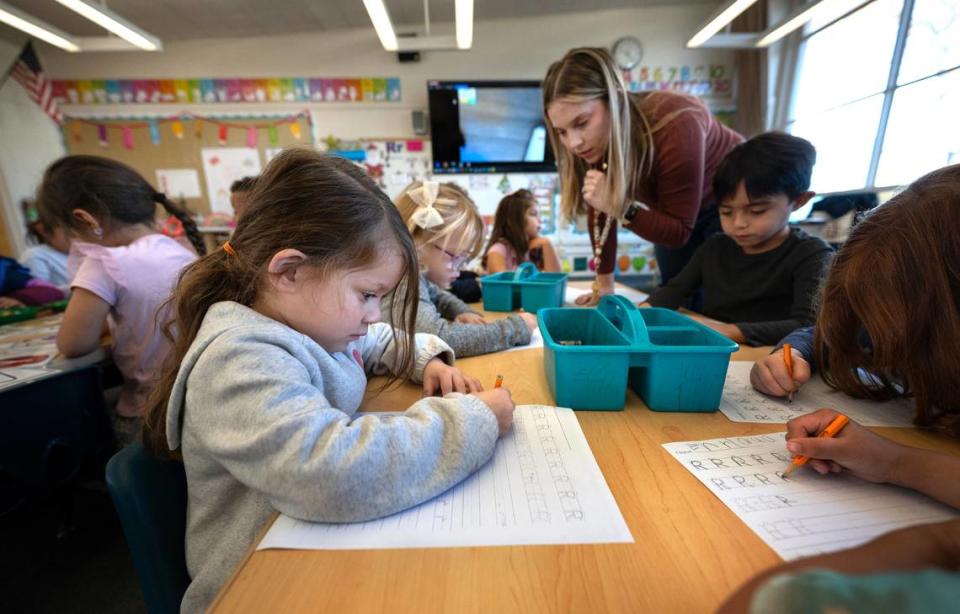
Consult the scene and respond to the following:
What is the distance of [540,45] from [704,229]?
2584 millimetres

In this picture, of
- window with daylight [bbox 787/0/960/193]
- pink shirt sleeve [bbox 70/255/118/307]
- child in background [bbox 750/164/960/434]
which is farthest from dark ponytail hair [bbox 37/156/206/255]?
window with daylight [bbox 787/0/960/193]

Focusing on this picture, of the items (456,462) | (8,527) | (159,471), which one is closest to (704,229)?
(456,462)

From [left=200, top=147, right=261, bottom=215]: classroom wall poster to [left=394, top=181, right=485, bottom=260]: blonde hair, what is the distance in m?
2.83

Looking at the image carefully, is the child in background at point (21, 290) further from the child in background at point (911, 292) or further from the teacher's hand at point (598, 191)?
the child in background at point (911, 292)

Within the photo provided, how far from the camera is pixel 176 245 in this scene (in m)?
1.27

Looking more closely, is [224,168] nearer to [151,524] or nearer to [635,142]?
[635,142]

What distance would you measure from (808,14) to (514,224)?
1.93 m

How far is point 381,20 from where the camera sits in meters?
2.06

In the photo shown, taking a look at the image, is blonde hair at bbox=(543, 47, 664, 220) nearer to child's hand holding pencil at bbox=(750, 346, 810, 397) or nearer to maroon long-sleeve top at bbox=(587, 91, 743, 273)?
maroon long-sleeve top at bbox=(587, 91, 743, 273)

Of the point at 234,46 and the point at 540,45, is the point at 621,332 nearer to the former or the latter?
the point at 540,45

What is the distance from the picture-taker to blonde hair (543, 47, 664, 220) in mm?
1112

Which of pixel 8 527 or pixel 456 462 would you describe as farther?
pixel 8 527

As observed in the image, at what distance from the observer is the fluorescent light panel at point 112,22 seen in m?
1.92

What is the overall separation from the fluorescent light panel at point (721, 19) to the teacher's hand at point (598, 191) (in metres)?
1.70
